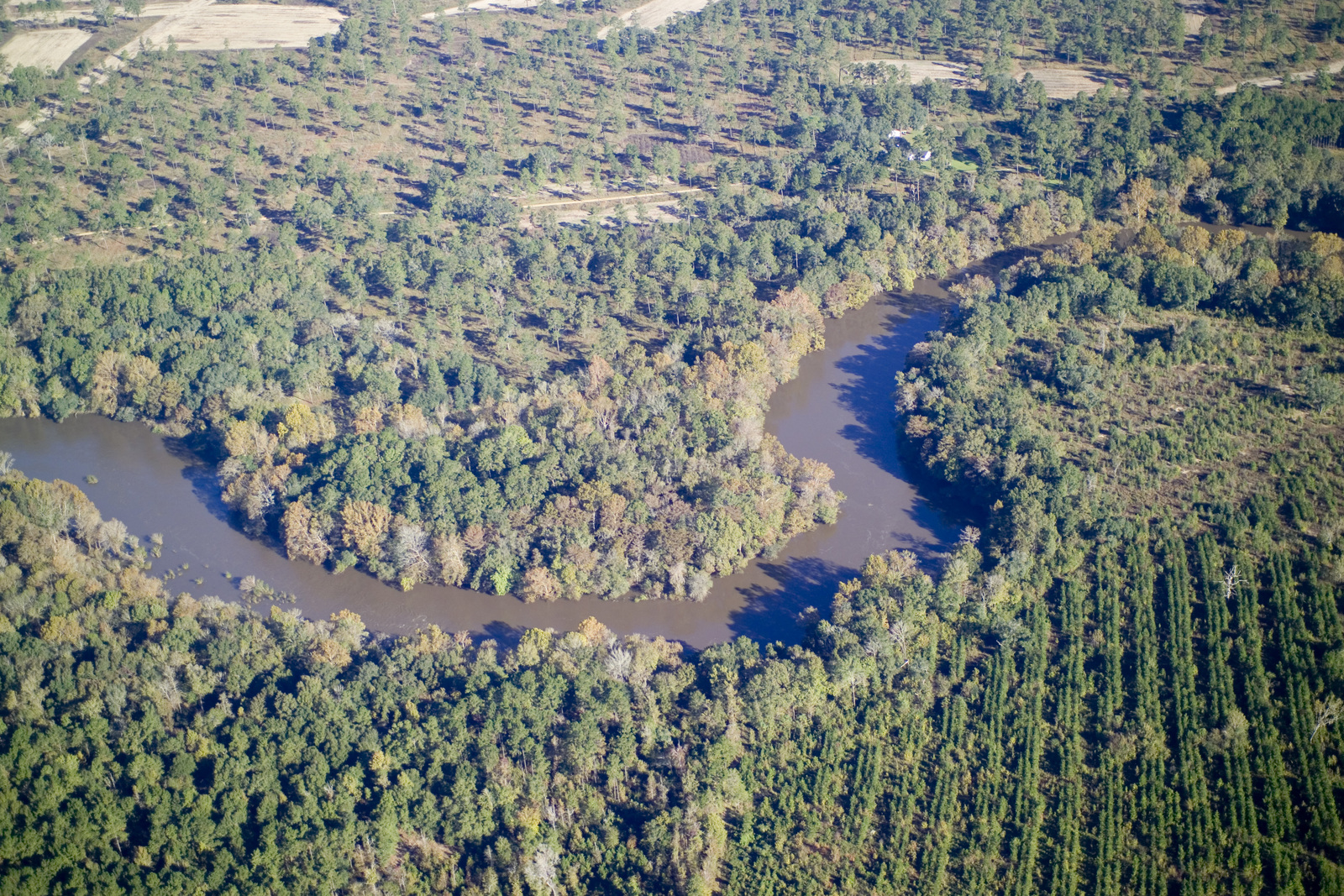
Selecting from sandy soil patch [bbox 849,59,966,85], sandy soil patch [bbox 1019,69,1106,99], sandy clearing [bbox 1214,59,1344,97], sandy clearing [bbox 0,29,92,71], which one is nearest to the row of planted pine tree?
sandy soil patch [bbox 1019,69,1106,99]

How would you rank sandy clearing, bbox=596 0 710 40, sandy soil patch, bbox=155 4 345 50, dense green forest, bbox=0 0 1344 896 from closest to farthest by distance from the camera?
dense green forest, bbox=0 0 1344 896, sandy soil patch, bbox=155 4 345 50, sandy clearing, bbox=596 0 710 40

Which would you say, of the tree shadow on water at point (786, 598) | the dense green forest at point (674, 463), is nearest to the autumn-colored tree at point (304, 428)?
the dense green forest at point (674, 463)

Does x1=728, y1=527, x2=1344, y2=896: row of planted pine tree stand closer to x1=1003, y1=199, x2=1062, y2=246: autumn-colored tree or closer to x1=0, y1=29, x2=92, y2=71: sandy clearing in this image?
x1=1003, y1=199, x2=1062, y2=246: autumn-colored tree

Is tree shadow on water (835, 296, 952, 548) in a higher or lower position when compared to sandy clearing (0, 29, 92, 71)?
lower

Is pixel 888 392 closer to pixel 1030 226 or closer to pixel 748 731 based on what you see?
pixel 1030 226

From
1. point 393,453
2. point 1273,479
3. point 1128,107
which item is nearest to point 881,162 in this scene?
point 1128,107

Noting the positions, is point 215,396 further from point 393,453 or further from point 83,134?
point 83,134

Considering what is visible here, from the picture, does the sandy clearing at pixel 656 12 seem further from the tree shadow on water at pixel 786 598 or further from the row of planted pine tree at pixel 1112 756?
the row of planted pine tree at pixel 1112 756
